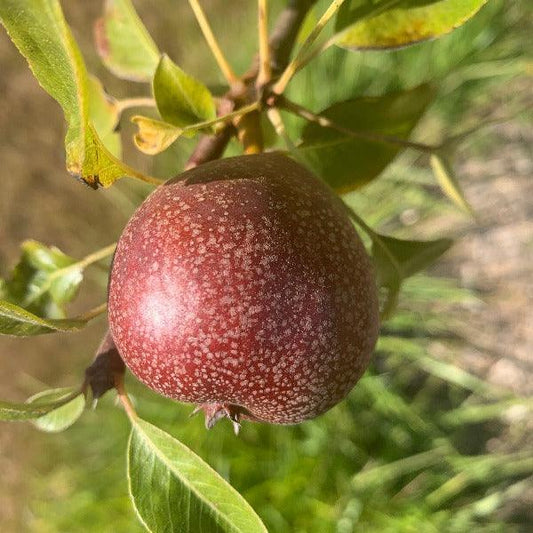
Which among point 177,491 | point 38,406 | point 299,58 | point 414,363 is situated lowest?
point 414,363

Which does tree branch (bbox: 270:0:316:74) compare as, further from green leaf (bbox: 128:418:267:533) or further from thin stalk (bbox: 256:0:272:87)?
green leaf (bbox: 128:418:267:533)

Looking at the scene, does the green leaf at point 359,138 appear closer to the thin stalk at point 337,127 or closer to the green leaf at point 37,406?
the thin stalk at point 337,127

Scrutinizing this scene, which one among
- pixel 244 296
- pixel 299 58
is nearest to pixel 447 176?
pixel 299 58

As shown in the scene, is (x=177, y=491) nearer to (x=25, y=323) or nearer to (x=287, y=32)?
(x=25, y=323)

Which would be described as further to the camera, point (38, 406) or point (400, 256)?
point (400, 256)

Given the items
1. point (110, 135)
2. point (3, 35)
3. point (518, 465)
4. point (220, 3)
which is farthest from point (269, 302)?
point (3, 35)

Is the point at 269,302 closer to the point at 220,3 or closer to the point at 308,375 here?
the point at 308,375
